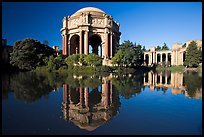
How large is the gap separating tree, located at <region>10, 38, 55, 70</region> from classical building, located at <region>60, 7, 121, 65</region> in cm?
869

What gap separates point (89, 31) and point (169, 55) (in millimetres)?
38183

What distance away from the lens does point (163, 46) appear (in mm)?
76000

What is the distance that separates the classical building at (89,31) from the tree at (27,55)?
8.69 m

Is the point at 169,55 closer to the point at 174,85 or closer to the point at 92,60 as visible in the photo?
the point at 92,60

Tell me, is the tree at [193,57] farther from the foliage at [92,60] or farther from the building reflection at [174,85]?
the building reflection at [174,85]

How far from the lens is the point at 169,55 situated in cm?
6375

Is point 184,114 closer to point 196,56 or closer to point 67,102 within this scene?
point 67,102

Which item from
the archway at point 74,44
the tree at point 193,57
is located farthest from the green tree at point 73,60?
the tree at point 193,57

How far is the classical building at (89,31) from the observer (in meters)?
36.8

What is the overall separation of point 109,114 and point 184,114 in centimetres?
229

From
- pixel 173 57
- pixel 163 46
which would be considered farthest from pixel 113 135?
pixel 163 46

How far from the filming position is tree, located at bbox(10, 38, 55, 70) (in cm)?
3120

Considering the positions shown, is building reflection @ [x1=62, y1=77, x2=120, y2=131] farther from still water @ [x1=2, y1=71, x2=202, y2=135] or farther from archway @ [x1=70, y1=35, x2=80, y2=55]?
archway @ [x1=70, y1=35, x2=80, y2=55]

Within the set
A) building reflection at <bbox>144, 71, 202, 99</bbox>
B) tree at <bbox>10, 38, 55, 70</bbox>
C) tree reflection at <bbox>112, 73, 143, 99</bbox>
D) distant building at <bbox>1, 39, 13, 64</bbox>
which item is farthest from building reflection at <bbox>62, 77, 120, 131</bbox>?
distant building at <bbox>1, 39, 13, 64</bbox>
